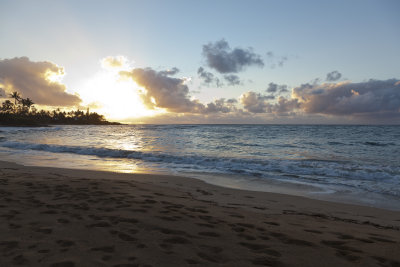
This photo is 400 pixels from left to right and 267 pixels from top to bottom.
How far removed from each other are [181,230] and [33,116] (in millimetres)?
149646

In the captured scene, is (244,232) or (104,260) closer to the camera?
(104,260)

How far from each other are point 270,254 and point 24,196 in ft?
18.0

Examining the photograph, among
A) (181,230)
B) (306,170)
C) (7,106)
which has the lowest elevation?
(306,170)

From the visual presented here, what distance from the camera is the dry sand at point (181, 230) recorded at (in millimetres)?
2889

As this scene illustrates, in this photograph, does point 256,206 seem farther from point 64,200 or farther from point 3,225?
point 3,225

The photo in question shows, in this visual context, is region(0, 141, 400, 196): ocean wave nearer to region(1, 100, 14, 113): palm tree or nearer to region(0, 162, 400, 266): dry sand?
region(0, 162, 400, 266): dry sand

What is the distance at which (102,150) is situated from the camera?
17719 mm

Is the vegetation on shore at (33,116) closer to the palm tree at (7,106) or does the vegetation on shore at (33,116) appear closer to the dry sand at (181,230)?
the palm tree at (7,106)

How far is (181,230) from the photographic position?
12.3ft

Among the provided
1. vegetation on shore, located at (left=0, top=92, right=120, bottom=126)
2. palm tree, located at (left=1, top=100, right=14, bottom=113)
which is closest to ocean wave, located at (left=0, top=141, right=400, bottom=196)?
vegetation on shore, located at (left=0, top=92, right=120, bottom=126)

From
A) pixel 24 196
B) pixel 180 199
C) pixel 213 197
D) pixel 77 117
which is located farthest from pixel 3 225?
pixel 77 117

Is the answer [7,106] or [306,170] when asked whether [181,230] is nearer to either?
[306,170]

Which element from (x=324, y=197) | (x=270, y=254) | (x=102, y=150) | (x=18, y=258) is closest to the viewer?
(x=18, y=258)

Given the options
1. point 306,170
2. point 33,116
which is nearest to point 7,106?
point 33,116
